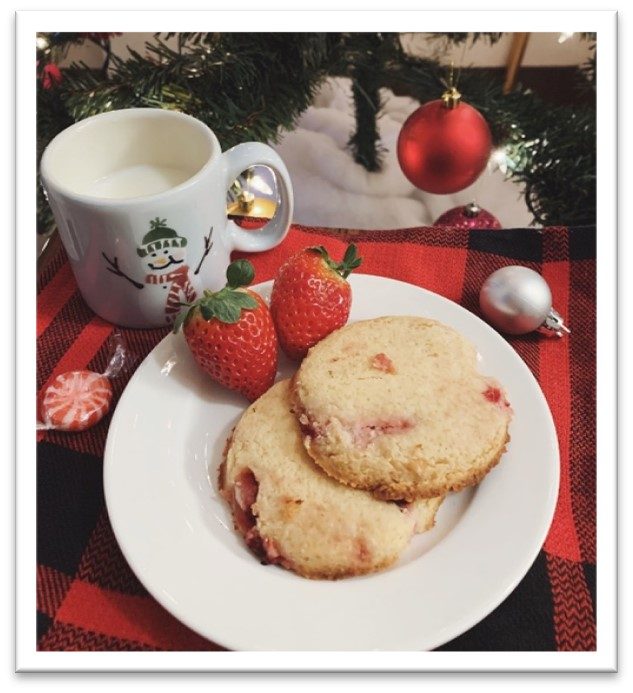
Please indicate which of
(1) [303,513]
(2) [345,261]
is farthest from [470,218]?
(1) [303,513]

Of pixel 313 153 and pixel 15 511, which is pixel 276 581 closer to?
pixel 15 511

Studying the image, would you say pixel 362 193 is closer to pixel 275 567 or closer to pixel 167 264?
pixel 167 264

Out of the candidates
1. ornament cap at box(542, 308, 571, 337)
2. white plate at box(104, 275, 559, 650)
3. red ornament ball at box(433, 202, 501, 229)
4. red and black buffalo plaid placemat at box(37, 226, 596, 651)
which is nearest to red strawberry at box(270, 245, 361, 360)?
white plate at box(104, 275, 559, 650)

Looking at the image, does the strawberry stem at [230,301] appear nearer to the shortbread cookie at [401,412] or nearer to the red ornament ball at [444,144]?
the shortbread cookie at [401,412]

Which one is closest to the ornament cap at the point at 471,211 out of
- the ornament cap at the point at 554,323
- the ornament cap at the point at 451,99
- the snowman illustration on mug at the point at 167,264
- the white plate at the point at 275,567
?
the ornament cap at the point at 451,99

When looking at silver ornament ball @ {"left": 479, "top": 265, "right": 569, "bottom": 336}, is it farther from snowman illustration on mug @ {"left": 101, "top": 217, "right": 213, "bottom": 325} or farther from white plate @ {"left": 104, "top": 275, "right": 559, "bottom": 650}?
snowman illustration on mug @ {"left": 101, "top": 217, "right": 213, "bottom": 325}
